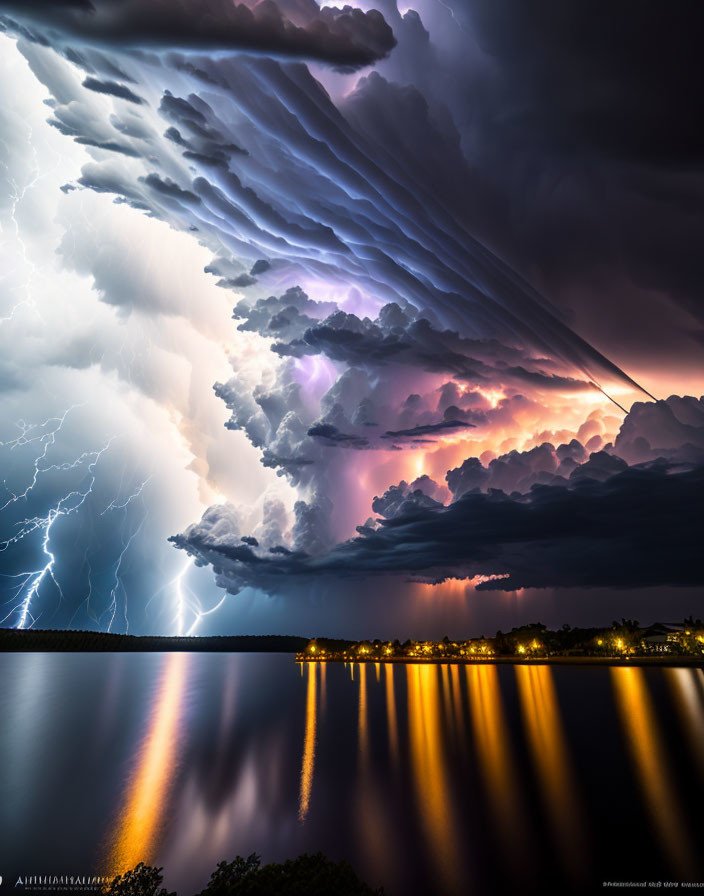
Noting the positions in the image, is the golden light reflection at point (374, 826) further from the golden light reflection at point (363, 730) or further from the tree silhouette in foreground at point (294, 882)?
the tree silhouette in foreground at point (294, 882)

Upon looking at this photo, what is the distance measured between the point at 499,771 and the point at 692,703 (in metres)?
42.9

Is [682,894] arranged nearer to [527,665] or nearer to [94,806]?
[94,806]

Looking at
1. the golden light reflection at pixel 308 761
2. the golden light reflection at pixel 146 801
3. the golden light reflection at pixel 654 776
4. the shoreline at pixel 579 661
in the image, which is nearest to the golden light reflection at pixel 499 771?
the golden light reflection at pixel 654 776

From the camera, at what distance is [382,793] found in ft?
103

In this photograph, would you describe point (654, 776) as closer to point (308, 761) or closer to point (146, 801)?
point (308, 761)

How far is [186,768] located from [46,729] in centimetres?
2637

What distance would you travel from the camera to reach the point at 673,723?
2058 inches

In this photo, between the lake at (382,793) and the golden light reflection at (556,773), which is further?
the golden light reflection at (556,773)

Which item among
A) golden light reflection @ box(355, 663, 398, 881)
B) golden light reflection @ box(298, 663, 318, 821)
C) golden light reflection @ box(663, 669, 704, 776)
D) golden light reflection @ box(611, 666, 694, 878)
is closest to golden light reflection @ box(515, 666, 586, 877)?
golden light reflection @ box(611, 666, 694, 878)

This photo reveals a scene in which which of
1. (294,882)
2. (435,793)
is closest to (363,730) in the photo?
(435,793)

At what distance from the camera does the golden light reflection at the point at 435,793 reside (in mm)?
21922

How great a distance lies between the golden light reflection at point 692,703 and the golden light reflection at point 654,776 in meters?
2.40

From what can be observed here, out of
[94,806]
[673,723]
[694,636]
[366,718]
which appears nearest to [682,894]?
[94,806]

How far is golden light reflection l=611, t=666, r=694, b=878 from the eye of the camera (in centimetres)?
2273
